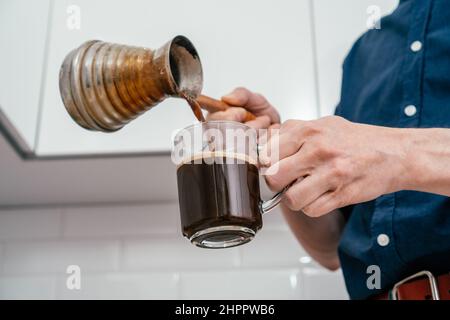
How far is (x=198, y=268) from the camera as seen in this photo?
140 centimetres

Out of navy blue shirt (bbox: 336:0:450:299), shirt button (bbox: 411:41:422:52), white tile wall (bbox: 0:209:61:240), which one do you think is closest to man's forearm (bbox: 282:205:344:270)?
navy blue shirt (bbox: 336:0:450:299)

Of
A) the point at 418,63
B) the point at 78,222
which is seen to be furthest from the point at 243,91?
the point at 78,222

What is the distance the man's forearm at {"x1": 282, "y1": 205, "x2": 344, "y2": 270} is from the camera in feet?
3.80

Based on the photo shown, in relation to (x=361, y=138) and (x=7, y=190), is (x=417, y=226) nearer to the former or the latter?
(x=361, y=138)

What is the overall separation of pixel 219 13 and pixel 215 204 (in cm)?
68

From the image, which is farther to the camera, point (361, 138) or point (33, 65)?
point (33, 65)

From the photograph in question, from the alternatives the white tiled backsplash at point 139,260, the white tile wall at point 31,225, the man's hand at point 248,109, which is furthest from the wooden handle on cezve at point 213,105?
the white tile wall at point 31,225

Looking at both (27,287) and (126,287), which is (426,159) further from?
(27,287)

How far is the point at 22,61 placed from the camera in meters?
1.12

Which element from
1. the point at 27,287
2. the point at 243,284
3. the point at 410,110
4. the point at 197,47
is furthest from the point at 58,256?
the point at 410,110

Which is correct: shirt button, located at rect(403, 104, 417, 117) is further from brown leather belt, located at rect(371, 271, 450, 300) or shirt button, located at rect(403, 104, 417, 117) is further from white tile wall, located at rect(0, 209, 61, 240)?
white tile wall, located at rect(0, 209, 61, 240)

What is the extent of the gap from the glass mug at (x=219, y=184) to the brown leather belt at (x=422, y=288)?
1.00 feet

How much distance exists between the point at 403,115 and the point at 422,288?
0.27 m

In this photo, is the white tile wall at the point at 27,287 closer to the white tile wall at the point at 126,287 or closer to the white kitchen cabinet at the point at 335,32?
the white tile wall at the point at 126,287
